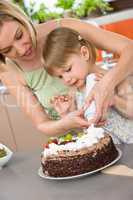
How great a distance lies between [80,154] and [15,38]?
0.52 metres

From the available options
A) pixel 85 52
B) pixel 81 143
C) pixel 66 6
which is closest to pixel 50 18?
pixel 66 6

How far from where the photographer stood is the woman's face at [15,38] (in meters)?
1.38

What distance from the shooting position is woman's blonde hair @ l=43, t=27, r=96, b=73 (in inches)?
51.1

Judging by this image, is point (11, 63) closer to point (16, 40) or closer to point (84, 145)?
point (16, 40)

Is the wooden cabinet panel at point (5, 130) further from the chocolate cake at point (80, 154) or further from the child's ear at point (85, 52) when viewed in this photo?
the chocolate cake at point (80, 154)

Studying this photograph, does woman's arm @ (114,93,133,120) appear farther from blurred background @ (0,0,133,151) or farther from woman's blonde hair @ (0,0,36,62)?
blurred background @ (0,0,133,151)

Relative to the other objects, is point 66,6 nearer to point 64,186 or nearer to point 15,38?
point 15,38

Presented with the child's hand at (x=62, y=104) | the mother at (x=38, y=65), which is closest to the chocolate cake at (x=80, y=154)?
the mother at (x=38, y=65)

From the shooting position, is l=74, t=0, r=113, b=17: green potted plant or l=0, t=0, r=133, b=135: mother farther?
l=74, t=0, r=113, b=17: green potted plant

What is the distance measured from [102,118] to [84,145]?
0.16 metres

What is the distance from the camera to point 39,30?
1.58 m

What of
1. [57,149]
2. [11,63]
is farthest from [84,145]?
[11,63]

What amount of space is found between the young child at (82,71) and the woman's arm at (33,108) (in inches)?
4.7

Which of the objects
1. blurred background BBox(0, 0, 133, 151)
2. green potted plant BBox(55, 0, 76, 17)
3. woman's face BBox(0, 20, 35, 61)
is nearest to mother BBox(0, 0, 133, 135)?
woman's face BBox(0, 20, 35, 61)
